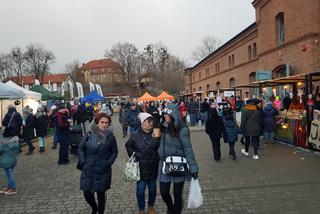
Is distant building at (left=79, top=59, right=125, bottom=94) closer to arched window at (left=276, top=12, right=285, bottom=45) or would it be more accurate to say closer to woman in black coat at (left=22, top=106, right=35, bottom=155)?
arched window at (left=276, top=12, right=285, bottom=45)

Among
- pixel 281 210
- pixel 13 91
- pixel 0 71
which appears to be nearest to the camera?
pixel 281 210

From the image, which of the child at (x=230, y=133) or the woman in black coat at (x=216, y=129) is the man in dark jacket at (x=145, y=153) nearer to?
the woman in black coat at (x=216, y=129)

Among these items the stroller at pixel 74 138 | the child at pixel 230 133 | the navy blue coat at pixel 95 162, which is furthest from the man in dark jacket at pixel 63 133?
the navy blue coat at pixel 95 162

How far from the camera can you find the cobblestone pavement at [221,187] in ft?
18.4

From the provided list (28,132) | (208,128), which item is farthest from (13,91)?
(208,128)

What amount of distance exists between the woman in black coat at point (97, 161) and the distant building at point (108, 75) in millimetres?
68527

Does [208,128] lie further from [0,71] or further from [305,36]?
[0,71]

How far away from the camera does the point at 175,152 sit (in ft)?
14.9

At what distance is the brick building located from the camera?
653 inches

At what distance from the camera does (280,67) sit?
2014cm

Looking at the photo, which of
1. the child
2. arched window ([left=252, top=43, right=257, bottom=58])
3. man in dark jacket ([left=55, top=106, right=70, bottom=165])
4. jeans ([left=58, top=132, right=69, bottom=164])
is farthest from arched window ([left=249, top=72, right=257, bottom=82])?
jeans ([left=58, top=132, right=69, bottom=164])

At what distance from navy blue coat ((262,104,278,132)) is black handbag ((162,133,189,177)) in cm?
847

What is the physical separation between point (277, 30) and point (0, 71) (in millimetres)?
63010

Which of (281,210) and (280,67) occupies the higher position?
(280,67)
